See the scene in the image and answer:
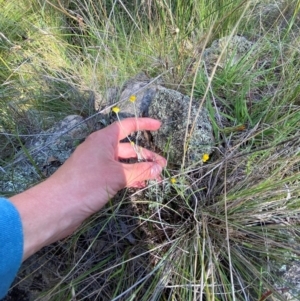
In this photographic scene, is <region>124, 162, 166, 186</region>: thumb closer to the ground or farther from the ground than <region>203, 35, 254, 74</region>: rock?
closer to the ground

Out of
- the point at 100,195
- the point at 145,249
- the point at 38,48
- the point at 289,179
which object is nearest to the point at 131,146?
the point at 100,195

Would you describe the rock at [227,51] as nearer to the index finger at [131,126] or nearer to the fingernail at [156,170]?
the index finger at [131,126]

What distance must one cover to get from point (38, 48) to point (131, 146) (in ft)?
2.68

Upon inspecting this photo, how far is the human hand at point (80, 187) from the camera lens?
903mm

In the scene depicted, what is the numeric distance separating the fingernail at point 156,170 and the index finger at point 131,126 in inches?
4.8

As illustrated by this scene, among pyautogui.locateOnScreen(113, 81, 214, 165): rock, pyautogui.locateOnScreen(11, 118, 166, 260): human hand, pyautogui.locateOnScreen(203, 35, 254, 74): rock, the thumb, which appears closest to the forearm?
pyautogui.locateOnScreen(11, 118, 166, 260): human hand

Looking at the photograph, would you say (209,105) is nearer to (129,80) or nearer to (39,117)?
(129,80)

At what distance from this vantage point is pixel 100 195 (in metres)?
0.97

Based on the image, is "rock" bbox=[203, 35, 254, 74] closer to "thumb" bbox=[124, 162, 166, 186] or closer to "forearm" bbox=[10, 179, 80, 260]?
"thumb" bbox=[124, 162, 166, 186]

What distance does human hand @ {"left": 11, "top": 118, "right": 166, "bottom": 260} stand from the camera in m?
0.90

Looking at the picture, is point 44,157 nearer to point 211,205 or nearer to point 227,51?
point 211,205

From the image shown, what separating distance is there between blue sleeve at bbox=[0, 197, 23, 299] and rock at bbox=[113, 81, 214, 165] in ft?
1.33

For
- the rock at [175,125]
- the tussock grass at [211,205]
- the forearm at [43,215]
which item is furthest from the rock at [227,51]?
the forearm at [43,215]

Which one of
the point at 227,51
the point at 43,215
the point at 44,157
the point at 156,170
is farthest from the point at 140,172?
the point at 227,51
